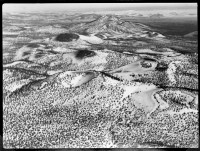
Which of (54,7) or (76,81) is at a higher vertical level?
(54,7)

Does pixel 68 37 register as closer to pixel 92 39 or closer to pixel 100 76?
pixel 92 39

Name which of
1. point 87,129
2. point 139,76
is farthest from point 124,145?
point 139,76

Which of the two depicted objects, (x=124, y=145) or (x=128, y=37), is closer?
(x=124, y=145)

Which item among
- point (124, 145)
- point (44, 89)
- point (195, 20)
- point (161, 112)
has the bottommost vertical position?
point (124, 145)

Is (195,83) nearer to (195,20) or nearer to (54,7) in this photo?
(195,20)

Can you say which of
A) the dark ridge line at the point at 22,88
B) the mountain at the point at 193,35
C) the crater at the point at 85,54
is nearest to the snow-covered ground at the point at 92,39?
the crater at the point at 85,54

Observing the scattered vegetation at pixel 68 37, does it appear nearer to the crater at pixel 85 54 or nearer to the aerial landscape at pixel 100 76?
the aerial landscape at pixel 100 76

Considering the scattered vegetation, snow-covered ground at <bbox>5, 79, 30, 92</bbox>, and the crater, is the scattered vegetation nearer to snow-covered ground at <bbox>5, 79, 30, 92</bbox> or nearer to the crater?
the crater

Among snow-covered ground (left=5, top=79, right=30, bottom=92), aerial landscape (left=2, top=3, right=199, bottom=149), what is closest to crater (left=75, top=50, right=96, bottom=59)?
aerial landscape (left=2, top=3, right=199, bottom=149)

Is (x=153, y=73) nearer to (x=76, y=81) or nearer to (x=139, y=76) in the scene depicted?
(x=139, y=76)
